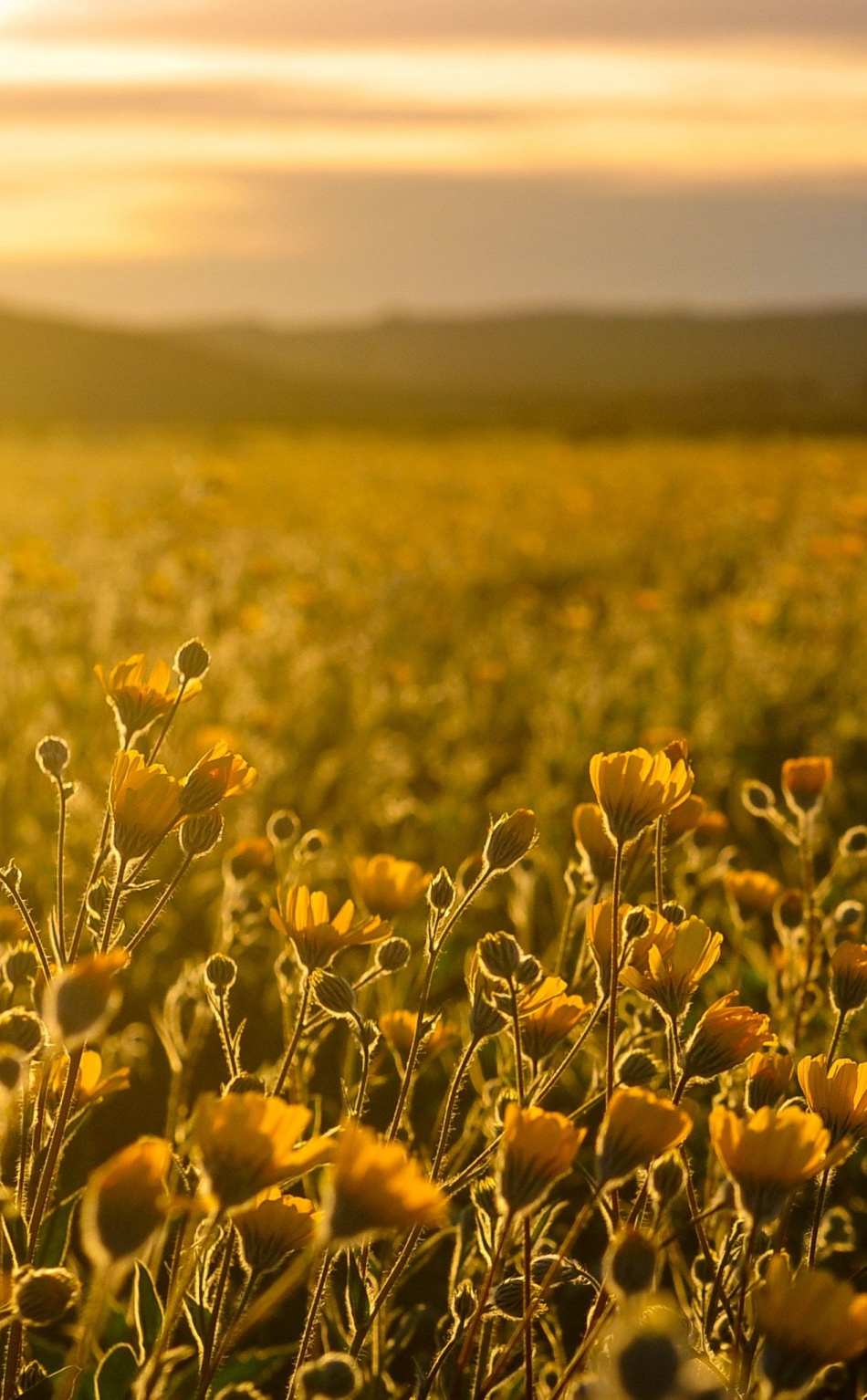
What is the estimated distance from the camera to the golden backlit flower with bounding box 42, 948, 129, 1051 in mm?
804

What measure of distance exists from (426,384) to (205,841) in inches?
4376

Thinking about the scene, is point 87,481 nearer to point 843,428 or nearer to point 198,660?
point 198,660

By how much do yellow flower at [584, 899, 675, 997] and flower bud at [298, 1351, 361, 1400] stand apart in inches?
15.5

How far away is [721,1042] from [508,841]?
0.83 feet

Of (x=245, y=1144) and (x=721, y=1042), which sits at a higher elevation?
(x=245, y=1144)

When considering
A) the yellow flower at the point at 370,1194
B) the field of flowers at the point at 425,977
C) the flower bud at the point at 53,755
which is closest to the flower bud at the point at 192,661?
the field of flowers at the point at 425,977

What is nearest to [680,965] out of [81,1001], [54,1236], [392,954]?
[392,954]

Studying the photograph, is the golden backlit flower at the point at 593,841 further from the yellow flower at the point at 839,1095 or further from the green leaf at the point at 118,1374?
the green leaf at the point at 118,1374

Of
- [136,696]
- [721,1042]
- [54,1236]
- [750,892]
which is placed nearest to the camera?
[721,1042]

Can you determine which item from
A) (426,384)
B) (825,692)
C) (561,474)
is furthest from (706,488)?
(426,384)

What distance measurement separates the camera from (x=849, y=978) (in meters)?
1.19

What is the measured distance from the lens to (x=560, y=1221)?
6.18 feet

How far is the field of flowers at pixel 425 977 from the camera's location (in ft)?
2.66

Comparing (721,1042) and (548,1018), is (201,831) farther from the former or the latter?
(721,1042)
